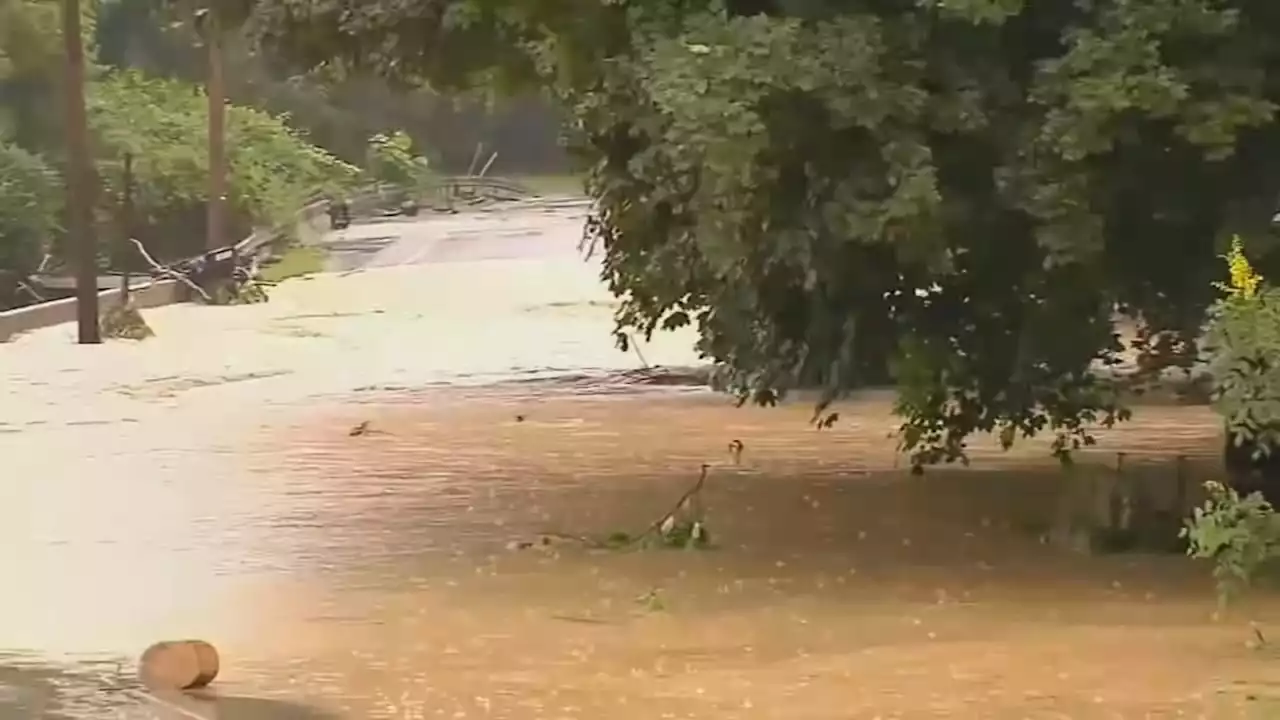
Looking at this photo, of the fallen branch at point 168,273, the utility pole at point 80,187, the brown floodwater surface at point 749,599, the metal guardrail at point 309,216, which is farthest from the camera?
the fallen branch at point 168,273

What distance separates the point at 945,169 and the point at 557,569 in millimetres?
3825

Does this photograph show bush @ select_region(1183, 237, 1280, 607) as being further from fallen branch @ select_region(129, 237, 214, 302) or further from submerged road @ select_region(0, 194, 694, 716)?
fallen branch @ select_region(129, 237, 214, 302)

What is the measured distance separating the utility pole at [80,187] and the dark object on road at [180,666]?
25001 millimetres

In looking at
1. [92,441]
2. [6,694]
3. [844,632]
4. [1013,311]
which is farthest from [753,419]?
[6,694]

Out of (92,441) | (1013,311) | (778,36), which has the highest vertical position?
(778,36)

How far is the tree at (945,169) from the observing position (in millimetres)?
11500

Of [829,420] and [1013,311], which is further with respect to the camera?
[829,420]

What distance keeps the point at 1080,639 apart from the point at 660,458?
998cm

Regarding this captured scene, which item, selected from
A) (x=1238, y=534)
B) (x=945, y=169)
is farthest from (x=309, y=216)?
(x=1238, y=534)

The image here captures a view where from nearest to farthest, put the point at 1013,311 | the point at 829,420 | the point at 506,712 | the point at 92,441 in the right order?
1. the point at 506,712
2. the point at 1013,311
3. the point at 829,420
4. the point at 92,441

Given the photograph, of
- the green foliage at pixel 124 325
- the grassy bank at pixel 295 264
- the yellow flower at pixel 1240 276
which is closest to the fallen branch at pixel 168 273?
the grassy bank at pixel 295 264

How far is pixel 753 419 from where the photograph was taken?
25094 millimetres

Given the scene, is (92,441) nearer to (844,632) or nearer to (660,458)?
(660,458)

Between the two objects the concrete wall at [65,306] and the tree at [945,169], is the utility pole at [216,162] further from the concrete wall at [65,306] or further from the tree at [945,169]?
the tree at [945,169]
